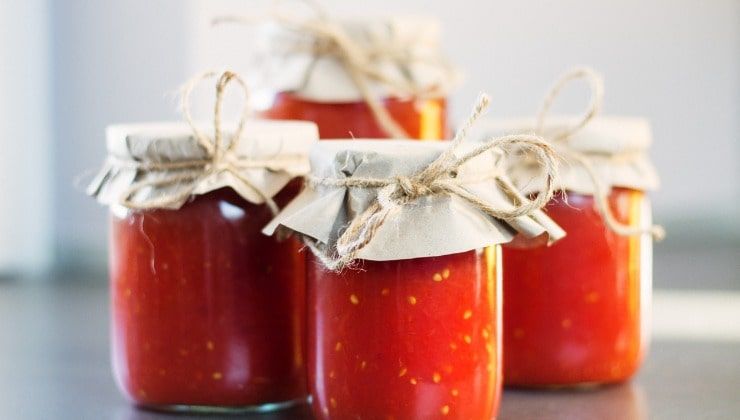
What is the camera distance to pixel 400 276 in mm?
713

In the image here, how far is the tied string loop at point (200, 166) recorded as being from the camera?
795mm

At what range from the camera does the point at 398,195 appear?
0.71m

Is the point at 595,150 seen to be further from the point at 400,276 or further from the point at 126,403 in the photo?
the point at 126,403

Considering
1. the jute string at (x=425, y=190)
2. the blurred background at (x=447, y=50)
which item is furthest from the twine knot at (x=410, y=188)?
the blurred background at (x=447, y=50)

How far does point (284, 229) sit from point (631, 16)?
3.63ft

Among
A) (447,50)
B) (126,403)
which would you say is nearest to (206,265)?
(126,403)

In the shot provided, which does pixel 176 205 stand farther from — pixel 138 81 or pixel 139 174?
pixel 138 81

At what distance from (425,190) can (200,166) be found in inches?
7.5

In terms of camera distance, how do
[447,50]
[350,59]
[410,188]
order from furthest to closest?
[447,50] → [350,59] → [410,188]

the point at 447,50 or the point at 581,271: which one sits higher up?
the point at 447,50

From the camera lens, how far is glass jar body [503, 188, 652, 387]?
900 millimetres

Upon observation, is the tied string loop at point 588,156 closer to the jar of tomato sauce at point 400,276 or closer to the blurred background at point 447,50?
the jar of tomato sauce at point 400,276

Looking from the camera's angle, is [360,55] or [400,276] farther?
[360,55]

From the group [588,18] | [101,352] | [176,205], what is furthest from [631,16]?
[176,205]
